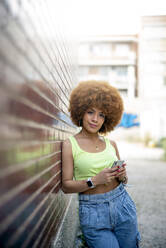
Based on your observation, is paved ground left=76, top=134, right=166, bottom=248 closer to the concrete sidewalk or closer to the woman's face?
the woman's face

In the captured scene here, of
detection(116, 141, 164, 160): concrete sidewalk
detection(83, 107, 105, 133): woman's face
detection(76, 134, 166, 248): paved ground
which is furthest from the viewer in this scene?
detection(116, 141, 164, 160): concrete sidewalk

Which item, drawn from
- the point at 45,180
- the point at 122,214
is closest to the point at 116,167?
the point at 122,214

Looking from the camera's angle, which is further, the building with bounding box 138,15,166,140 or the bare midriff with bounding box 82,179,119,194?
the building with bounding box 138,15,166,140

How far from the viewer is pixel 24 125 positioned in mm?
1274

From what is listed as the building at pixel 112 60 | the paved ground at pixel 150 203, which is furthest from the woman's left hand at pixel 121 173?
the building at pixel 112 60

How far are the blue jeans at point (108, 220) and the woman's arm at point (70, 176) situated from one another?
5.3 inches

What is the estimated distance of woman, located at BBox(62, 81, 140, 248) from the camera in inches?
87.0

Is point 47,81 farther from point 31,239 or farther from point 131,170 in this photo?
point 131,170

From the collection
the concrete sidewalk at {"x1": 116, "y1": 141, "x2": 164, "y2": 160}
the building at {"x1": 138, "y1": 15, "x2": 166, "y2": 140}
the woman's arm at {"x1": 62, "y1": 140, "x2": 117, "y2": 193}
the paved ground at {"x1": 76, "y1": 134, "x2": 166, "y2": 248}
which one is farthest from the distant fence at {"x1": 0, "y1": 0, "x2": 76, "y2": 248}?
the building at {"x1": 138, "y1": 15, "x2": 166, "y2": 140}

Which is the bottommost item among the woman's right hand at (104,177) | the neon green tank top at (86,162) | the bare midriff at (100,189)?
the bare midriff at (100,189)

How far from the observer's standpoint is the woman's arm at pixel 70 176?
7.14ft

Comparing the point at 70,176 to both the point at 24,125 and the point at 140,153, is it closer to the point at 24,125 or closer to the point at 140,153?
the point at 24,125

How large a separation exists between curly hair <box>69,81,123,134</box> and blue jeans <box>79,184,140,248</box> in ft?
2.39

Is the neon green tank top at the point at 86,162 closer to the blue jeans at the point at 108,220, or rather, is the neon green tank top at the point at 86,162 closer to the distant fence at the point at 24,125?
the blue jeans at the point at 108,220
